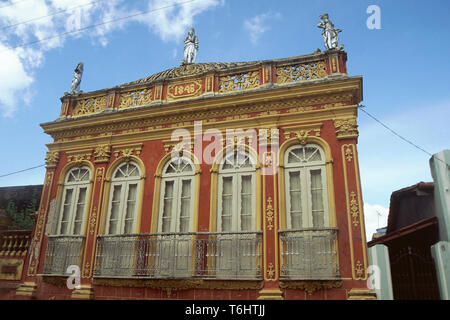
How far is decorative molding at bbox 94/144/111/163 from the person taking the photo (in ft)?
35.2

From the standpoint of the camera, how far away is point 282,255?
821 cm

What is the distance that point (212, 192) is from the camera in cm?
928

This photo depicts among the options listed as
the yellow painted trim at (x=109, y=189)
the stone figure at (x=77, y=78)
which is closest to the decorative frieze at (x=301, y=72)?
the yellow painted trim at (x=109, y=189)

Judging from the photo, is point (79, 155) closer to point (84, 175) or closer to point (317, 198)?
point (84, 175)

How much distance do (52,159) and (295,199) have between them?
25.2 ft

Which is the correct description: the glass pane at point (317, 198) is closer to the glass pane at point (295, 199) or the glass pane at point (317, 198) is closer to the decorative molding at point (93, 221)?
the glass pane at point (295, 199)

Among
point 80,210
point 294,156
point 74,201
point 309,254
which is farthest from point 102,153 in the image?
point 309,254

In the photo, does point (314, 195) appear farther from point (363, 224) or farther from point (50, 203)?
point (50, 203)

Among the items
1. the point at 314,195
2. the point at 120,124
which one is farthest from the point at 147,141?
the point at 314,195

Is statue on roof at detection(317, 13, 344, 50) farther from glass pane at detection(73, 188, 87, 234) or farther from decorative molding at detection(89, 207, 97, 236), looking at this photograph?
glass pane at detection(73, 188, 87, 234)

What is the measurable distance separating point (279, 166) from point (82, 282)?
607cm

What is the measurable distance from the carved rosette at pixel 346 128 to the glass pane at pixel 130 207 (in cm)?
575

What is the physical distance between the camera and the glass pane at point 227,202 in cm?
902

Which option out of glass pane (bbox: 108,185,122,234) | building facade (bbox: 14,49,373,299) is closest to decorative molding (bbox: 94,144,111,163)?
building facade (bbox: 14,49,373,299)
